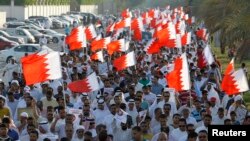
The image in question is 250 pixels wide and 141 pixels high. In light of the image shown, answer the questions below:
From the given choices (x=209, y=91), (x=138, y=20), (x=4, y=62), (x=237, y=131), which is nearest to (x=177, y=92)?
(x=209, y=91)

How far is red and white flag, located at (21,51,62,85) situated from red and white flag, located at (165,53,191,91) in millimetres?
2103

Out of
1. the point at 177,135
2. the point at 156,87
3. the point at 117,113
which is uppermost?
the point at 156,87

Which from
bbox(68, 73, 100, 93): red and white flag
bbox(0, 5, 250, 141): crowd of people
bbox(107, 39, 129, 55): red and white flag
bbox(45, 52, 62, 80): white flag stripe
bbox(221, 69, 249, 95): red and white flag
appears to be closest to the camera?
bbox(0, 5, 250, 141): crowd of people

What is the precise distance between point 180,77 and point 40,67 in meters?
2.55

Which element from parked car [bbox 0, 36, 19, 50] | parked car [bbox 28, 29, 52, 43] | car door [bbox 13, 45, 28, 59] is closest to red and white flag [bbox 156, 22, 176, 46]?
car door [bbox 13, 45, 28, 59]

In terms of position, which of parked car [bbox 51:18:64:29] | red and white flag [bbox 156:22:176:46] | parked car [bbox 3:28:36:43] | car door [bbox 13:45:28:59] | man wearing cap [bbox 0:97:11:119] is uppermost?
parked car [bbox 51:18:64:29]

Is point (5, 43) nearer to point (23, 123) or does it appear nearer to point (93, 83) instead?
point (93, 83)

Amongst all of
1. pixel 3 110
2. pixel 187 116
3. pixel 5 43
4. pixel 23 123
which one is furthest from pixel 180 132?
pixel 5 43

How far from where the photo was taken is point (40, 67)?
1432 cm

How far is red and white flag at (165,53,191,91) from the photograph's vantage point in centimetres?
1519

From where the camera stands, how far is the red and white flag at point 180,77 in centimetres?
1519

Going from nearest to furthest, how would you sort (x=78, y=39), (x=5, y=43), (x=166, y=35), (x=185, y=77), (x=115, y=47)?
1. (x=185, y=77)
2. (x=78, y=39)
3. (x=166, y=35)
4. (x=115, y=47)
5. (x=5, y=43)

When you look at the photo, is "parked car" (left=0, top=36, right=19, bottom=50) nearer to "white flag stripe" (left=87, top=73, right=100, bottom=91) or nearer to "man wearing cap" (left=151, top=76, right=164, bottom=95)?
"man wearing cap" (left=151, top=76, right=164, bottom=95)

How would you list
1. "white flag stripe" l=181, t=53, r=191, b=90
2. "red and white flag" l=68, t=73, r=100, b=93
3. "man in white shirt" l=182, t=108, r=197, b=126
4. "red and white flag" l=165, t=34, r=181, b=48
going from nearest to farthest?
"man in white shirt" l=182, t=108, r=197, b=126 → "white flag stripe" l=181, t=53, r=191, b=90 → "red and white flag" l=68, t=73, r=100, b=93 → "red and white flag" l=165, t=34, r=181, b=48
